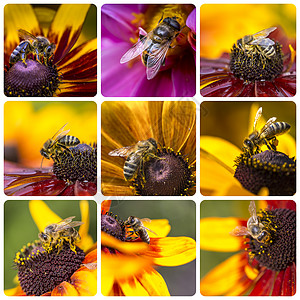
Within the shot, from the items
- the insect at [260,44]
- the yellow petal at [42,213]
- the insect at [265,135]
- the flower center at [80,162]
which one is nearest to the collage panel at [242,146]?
the insect at [265,135]

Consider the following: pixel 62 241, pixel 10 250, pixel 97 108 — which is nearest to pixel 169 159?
pixel 97 108

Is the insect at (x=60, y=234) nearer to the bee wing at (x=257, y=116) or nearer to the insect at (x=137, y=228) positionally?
the insect at (x=137, y=228)

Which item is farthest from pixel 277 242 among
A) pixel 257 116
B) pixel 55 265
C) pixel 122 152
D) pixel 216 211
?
pixel 55 265

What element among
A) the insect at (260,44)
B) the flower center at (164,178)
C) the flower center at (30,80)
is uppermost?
the insect at (260,44)

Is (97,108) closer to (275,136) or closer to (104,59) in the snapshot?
(104,59)

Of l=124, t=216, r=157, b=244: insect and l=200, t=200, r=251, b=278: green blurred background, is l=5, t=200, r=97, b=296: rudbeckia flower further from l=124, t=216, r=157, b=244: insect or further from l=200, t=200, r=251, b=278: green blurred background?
l=200, t=200, r=251, b=278: green blurred background

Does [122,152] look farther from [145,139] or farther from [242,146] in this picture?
[242,146]
